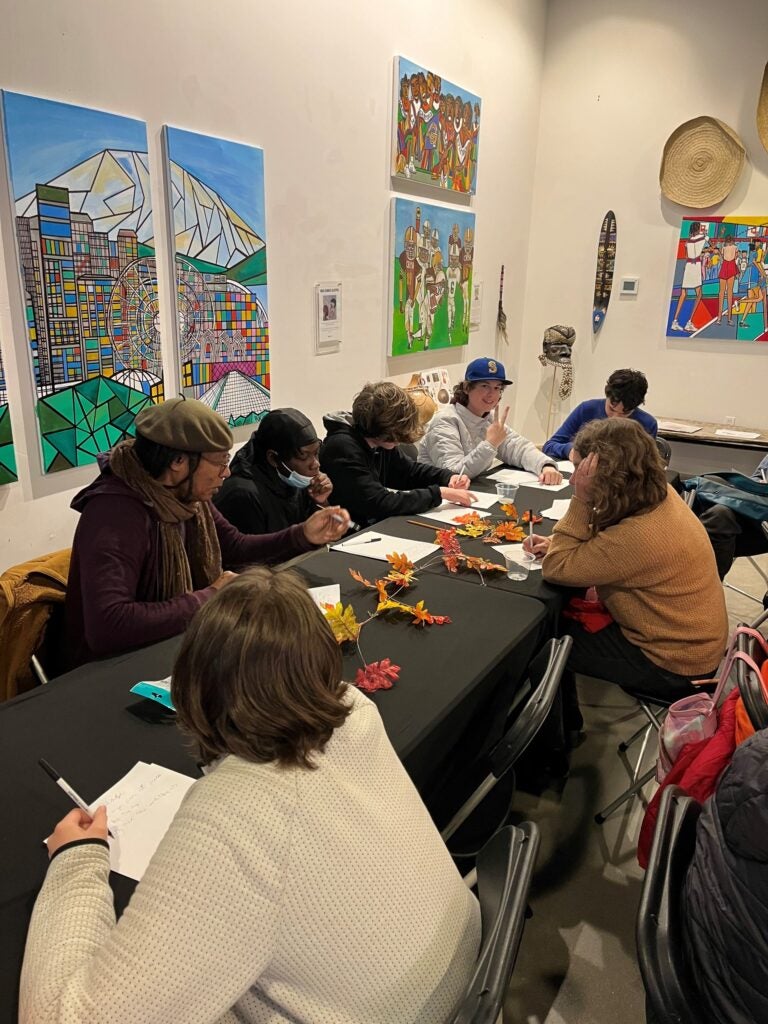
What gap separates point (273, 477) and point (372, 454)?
1.80 ft

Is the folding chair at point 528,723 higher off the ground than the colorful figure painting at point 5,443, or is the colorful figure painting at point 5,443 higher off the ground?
the colorful figure painting at point 5,443

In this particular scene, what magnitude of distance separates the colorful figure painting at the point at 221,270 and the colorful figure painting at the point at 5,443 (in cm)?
77

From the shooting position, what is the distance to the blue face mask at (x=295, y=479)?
2.60m

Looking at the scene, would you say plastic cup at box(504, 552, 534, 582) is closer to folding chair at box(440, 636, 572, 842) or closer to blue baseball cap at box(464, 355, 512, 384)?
folding chair at box(440, 636, 572, 842)

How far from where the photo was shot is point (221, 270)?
9.82 feet

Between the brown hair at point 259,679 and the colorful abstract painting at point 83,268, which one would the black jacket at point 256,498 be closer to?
the colorful abstract painting at point 83,268

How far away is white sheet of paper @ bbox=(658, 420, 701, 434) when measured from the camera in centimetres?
519

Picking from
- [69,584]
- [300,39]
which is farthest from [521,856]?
[300,39]

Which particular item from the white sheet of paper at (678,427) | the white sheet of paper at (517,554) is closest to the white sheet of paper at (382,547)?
the white sheet of paper at (517,554)

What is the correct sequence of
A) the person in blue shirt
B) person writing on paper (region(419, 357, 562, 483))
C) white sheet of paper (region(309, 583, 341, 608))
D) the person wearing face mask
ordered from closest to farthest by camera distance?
white sheet of paper (region(309, 583, 341, 608)), the person wearing face mask, person writing on paper (region(419, 357, 562, 483)), the person in blue shirt

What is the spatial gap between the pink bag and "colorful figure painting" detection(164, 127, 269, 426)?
2185mm

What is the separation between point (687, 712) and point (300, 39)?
10.6 feet

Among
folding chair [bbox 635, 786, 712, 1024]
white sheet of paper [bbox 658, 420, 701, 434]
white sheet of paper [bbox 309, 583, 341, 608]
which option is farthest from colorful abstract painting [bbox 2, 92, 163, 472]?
white sheet of paper [bbox 658, 420, 701, 434]

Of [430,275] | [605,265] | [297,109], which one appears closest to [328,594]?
[297,109]
